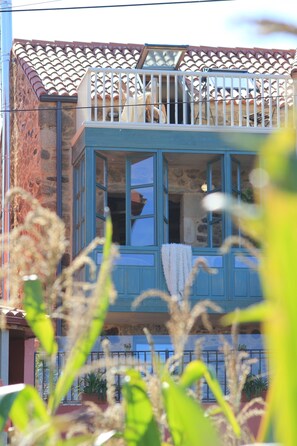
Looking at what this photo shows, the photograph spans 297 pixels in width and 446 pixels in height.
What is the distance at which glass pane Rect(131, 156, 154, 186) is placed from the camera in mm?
17969

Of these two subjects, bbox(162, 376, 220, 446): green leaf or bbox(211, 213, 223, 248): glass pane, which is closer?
bbox(162, 376, 220, 446): green leaf

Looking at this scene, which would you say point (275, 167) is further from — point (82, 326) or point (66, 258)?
point (66, 258)

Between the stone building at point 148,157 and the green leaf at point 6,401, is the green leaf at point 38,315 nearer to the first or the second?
the green leaf at point 6,401

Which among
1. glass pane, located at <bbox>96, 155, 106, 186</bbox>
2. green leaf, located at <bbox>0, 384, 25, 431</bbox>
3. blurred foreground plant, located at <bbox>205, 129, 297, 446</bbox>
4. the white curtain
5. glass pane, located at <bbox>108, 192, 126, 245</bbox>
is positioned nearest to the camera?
blurred foreground plant, located at <bbox>205, 129, 297, 446</bbox>

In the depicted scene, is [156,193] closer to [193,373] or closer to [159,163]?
[159,163]

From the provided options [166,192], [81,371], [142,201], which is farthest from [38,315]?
[166,192]

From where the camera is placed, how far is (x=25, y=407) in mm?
2537

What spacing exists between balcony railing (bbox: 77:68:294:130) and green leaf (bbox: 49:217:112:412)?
15.1 meters

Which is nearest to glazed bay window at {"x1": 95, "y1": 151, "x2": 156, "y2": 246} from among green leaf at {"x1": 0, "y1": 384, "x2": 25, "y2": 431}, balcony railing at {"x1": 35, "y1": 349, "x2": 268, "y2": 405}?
balcony railing at {"x1": 35, "y1": 349, "x2": 268, "y2": 405}

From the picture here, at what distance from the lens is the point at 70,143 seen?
19.4 m

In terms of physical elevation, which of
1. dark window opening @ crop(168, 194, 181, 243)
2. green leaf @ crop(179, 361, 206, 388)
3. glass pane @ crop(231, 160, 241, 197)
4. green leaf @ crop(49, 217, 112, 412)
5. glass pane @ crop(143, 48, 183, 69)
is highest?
glass pane @ crop(143, 48, 183, 69)

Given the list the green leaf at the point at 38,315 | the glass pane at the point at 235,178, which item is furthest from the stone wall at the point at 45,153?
the green leaf at the point at 38,315

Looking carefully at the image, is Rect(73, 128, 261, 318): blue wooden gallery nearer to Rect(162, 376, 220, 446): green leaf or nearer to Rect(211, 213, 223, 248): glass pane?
Rect(211, 213, 223, 248): glass pane

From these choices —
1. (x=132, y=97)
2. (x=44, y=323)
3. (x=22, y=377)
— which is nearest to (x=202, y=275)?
(x=132, y=97)
